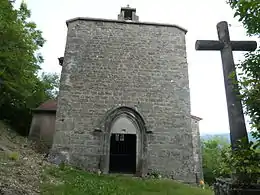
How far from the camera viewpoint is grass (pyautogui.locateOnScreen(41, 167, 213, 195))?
6.23m

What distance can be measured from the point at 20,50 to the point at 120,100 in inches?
201

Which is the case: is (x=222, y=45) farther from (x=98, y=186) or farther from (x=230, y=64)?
(x=98, y=186)

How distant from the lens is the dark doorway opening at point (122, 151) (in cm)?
1326

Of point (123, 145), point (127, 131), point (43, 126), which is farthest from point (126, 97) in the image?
point (43, 126)

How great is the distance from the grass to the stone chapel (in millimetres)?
1342

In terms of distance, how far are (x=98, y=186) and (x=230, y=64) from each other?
525cm

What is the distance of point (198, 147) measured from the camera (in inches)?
587

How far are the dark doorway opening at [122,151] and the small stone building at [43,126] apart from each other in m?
3.72

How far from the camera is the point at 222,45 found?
17.6 feet

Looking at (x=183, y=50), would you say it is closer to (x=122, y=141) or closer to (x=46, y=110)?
(x=122, y=141)

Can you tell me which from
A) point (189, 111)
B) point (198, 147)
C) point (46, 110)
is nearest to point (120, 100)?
point (189, 111)

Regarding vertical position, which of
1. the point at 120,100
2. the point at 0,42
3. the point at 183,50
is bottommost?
the point at 120,100

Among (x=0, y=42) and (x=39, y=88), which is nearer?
(x=0, y=42)

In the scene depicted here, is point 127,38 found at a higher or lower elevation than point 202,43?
higher
